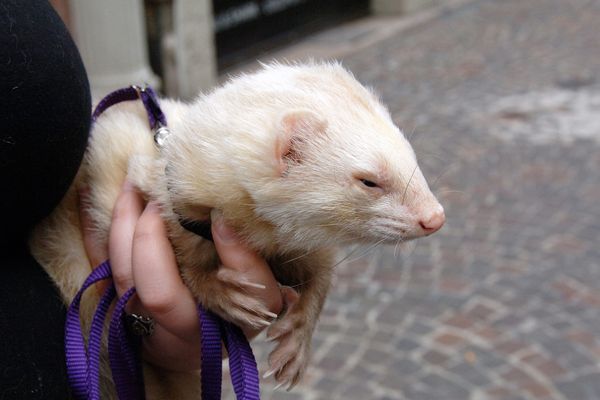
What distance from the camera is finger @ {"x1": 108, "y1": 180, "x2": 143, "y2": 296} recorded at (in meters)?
1.33

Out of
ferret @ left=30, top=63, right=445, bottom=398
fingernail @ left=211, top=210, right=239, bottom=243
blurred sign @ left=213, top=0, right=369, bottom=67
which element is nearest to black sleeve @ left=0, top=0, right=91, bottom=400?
ferret @ left=30, top=63, right=445, bottom=398

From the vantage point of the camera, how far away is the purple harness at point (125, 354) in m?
1.23

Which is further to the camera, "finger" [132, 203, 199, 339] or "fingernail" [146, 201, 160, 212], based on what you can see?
"fingernail" [146, 201, 160, 212]

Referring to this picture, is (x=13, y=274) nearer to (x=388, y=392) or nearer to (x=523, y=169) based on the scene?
(x=388, y=392)

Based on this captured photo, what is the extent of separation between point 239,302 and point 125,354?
23 centimetres

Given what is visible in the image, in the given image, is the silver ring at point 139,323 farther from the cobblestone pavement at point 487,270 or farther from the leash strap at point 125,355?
the cobblestone pavement at point 487,270

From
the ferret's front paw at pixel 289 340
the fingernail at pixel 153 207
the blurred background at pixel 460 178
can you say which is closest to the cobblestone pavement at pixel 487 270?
the blurred background at pixel 460 178

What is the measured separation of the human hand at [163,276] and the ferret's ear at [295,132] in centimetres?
15

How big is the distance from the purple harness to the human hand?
0.09 feet

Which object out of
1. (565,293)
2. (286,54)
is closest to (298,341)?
Answer: (565,293)

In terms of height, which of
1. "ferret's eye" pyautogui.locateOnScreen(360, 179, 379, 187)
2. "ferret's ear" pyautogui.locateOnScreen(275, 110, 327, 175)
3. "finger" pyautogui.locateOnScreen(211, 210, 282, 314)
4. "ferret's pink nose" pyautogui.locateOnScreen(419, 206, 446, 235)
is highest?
"ferret's ear" pyautogui.locateOnScreen(275, 110, 327, 175)

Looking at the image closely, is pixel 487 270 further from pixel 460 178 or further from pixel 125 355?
pixel 125 355

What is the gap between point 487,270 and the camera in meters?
4.30

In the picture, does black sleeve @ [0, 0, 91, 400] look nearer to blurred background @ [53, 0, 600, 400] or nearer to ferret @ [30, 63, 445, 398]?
ferret @ [30, 63, 445, 398]
